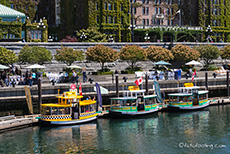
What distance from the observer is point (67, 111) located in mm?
40656

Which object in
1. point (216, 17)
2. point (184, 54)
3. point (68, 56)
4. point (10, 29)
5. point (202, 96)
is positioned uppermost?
point (216, 17)

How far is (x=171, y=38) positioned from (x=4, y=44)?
151 ft

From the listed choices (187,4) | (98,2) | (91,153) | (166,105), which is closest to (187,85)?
(166,105)

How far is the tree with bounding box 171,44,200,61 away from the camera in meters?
74.9

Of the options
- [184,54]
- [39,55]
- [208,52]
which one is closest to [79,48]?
[39,55]

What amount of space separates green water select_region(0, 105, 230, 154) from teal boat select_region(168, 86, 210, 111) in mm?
3286

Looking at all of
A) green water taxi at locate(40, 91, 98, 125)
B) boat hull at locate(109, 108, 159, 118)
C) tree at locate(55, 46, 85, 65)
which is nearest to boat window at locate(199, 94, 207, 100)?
boat hull at locate(109, 108, 159, 118)

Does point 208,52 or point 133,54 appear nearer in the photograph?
point 133,54

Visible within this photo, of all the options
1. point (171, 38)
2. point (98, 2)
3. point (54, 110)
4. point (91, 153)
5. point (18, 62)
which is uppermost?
point (98, 2)

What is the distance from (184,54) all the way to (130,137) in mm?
41539

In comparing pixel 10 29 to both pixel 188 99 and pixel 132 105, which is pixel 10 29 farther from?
pixel 188 99

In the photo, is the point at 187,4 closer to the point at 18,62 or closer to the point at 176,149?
the point at 18,62

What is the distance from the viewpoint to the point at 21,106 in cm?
4316

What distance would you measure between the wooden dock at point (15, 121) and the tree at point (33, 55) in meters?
22.6
